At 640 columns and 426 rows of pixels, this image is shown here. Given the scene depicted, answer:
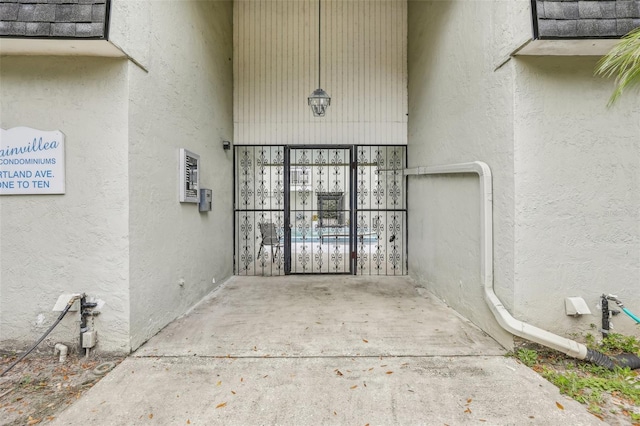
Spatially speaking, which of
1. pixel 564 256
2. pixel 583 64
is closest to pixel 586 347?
pixel 564 256

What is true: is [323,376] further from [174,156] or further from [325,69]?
[325,69]

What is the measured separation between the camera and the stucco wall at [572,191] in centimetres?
272

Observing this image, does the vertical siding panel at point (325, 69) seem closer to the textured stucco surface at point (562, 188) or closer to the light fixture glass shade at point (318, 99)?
the light fixture glass shade at point (318, 99)

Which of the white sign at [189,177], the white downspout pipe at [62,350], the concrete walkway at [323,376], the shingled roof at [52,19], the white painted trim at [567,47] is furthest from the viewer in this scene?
the white sign at [189,177]

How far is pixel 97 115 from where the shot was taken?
269 centimetres

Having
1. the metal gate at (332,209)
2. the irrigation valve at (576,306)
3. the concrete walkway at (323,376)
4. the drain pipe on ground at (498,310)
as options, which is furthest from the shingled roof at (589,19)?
the metal gate at (332,209)

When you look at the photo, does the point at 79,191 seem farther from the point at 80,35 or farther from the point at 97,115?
the point at 80,35

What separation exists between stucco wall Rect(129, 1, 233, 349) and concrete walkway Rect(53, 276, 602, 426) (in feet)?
1.54

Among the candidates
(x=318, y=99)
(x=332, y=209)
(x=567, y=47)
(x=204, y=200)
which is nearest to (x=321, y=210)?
(x=332, y=209)

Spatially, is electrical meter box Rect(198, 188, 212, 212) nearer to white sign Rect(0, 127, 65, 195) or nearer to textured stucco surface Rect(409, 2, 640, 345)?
white sign Rect(0, 127, 65, 195)

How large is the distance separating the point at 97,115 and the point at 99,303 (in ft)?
5.54

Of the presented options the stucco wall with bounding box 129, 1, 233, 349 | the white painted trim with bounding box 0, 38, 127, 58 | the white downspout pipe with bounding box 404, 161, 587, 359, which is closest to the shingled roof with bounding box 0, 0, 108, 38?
the white painted trim with bounding box 0, 38, 127, 58

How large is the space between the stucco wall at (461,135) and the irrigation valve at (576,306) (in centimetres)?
50

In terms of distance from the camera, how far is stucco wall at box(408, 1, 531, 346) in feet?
9.23
